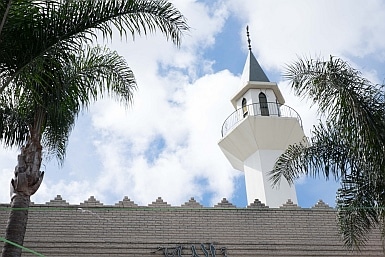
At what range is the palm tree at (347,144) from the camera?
922cm

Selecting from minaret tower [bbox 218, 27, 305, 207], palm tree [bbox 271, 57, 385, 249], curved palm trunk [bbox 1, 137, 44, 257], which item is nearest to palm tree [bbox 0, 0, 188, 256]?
curved palm trunk [bbox 1, 137, 44, 257]

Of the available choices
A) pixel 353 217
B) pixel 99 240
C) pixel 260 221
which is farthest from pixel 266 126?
pixel 353 217

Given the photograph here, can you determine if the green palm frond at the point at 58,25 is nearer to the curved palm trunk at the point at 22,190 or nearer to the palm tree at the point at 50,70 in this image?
the palm tree at the point at 50,70

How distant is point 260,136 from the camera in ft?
79.8

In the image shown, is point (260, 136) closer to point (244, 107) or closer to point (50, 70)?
point (244, 107)

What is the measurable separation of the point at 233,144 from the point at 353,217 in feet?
47.8

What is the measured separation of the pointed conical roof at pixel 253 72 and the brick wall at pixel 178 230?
11707mm

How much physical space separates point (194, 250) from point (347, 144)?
5.75 metres

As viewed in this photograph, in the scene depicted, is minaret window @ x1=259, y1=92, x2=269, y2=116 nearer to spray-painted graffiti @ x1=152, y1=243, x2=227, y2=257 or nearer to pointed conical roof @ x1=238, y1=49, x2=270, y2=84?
pointed conical roof @ x1=238, y1=49, x2=270, y2=84

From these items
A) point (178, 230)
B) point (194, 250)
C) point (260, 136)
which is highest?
point (260, 136)

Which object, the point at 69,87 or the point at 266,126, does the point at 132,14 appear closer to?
the point at 69,87

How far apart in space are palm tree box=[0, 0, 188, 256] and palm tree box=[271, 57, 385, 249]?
2.56 metres

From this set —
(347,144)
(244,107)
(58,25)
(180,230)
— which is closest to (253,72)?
(244,107)

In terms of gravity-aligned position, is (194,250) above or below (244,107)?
below
